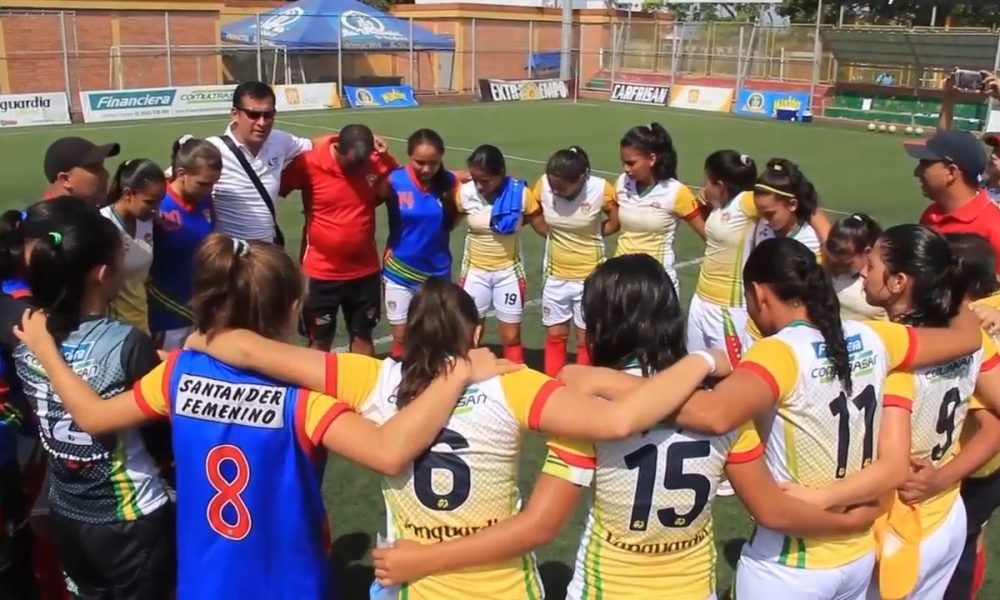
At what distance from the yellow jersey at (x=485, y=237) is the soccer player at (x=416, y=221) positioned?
0.36ft

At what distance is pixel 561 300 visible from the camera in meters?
7.70

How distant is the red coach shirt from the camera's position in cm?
710

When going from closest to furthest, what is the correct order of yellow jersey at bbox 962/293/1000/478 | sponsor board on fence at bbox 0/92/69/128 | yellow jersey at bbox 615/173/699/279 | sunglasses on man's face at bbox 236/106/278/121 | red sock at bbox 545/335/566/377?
yellow jersey at bbox 962/293/1000/478
sunglasses on man's face at bbox 236/106/278/121
yellow jersey at bbox 615/173/699/279
red sock at bbox 545/335/566/377
sponsor board on fence at bbox 0/92/69/128

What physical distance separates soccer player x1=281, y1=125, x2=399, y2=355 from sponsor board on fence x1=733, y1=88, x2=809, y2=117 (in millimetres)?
26660

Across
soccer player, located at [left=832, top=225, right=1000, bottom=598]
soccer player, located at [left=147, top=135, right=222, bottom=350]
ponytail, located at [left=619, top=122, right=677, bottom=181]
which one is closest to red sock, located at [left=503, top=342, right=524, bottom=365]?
ponytail, located at [left=619, top=122, right=677, bottom=181]

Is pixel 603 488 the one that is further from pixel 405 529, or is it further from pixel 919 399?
pixel 919 399

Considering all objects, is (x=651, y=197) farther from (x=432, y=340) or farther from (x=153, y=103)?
(x=153, y=103)

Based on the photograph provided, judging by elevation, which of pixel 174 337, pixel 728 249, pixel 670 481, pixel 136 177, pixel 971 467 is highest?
pixel 136 177

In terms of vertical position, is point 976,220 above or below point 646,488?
above

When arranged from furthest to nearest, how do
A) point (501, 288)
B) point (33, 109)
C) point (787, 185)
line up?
1. point (33, 109)
2. point (501, 288)
3. point (787, 185)

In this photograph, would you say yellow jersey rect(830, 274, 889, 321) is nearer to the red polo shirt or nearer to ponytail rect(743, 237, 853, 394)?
the red polo shirt

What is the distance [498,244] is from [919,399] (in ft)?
14.6

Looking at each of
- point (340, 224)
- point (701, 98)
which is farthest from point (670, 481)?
point (701, 98)

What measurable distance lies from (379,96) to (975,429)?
104ft
